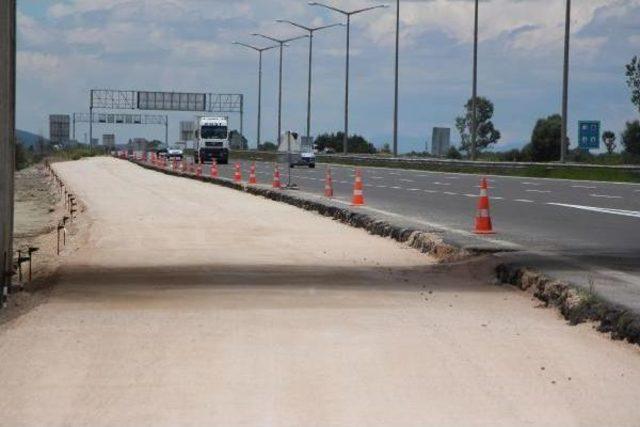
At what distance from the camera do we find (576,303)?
12070 mm

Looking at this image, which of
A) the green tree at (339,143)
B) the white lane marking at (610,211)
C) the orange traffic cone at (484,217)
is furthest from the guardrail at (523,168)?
the green tree at (339,143)

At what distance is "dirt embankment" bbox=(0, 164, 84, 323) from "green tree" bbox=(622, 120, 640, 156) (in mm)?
51539

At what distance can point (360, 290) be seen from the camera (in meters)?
14.2

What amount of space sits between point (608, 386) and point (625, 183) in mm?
40757

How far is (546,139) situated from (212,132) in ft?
121

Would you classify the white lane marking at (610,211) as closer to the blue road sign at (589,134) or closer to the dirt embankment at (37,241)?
the dirt embankment at (37,241)

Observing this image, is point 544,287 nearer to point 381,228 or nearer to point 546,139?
point 381,228

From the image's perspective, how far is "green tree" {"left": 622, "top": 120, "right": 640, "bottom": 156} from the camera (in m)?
100

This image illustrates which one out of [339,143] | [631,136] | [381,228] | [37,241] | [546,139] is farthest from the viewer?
[339,143]

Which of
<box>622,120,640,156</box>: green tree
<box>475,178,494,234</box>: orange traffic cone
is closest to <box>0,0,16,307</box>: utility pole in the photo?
<box>475,178,494,234</box>: orange traffic cone

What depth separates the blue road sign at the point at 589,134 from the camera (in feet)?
187

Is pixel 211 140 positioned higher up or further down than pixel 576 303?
higher up

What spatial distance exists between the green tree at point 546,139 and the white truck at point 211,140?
1260 inches

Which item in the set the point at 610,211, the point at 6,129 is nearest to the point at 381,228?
the point at 610,211
